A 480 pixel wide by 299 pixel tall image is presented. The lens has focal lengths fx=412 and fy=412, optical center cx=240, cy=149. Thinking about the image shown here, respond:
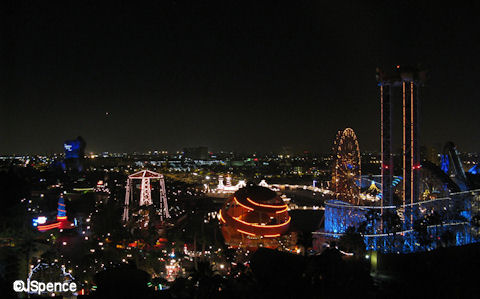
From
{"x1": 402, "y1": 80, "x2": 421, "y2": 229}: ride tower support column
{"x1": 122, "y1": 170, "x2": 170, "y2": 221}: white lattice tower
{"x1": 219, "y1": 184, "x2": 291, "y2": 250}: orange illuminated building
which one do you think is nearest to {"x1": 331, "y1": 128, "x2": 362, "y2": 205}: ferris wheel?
{"x1": 402, "y1": 80, "x2": 421, "y2": 229}: ride tower support column

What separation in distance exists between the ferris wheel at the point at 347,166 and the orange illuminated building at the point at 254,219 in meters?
5.16

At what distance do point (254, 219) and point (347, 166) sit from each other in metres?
8.01

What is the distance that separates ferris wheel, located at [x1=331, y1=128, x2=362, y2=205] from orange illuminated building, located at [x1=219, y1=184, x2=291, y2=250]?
5.16 m

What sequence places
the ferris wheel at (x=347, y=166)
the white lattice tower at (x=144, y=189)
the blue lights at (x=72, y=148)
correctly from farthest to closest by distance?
1. the blue lights at (x=72, y=148)
2. the white lattice tower at (x=144, y=189)
3. the ferris wheel at (x=347, y=166)

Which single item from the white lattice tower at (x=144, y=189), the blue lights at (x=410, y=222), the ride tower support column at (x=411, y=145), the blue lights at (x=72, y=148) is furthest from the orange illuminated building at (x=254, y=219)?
the blue lights at (x=72, y=148)

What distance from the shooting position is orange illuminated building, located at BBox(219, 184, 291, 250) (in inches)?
1142

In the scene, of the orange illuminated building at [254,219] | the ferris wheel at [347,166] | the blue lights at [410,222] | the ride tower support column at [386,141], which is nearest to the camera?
the blue lights at [410,222]

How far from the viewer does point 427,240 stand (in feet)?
67.3

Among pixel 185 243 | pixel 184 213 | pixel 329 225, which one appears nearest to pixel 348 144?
pixel 329 225

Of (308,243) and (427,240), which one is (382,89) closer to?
(427,240)

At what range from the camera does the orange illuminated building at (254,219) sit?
95.1ft

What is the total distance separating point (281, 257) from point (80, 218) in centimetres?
2499

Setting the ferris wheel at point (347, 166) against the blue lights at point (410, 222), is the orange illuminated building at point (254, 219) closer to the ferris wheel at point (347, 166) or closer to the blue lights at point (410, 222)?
the blue lights at point (410, 222)

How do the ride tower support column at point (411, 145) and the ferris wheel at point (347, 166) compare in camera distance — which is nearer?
the ride tower support column at point (411, 145)
